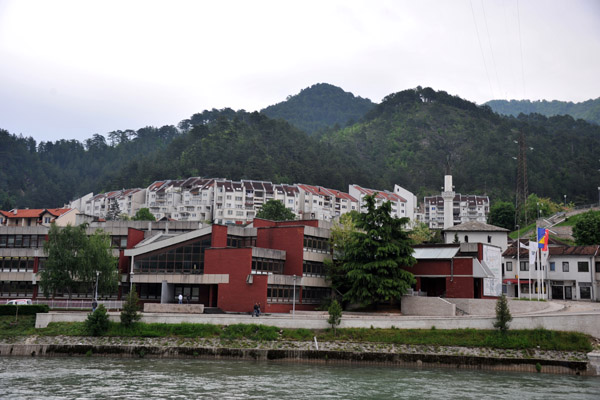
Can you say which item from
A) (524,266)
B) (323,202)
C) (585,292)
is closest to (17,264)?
(524,266)

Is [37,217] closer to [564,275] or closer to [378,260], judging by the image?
[378,260]

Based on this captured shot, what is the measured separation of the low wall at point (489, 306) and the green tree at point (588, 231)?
117 ft

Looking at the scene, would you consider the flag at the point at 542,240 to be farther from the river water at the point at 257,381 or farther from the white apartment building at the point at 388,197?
the white apartment building at the point at 388,197

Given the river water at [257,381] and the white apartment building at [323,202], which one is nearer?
the river water at [257,381]

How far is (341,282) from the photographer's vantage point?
193 ft

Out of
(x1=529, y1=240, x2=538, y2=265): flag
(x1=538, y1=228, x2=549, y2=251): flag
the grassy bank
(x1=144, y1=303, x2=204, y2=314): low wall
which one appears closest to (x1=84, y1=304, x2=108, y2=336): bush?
the grassy bank

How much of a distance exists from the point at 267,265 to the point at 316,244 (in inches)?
262

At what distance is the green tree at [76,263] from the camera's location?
57.6m

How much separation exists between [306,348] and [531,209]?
342 ft

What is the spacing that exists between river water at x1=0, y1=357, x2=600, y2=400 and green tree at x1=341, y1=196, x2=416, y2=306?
1348 centimetres

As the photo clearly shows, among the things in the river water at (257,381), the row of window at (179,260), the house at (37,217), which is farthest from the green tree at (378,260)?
the house at (37,217)

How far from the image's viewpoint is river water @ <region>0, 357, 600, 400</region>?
3056 centimetres

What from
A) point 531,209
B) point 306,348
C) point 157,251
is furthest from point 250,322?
point 531,209

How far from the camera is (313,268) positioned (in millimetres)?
60156
